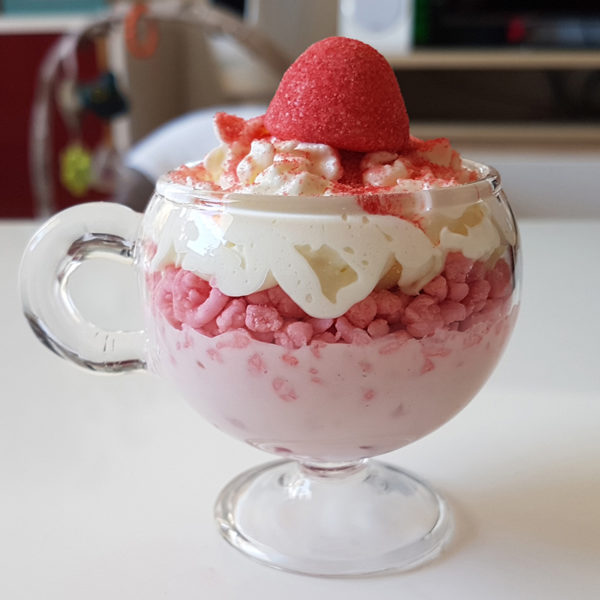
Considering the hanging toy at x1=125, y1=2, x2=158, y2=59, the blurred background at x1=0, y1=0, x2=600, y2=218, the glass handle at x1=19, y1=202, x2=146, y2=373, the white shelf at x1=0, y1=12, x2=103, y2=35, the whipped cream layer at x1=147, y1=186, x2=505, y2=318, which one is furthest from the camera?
the white shelf at x1=0, y1=12, x2=103, y2=35

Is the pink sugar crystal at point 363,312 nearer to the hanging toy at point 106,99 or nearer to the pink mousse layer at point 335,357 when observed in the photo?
the pink mousse layer at point 335,357

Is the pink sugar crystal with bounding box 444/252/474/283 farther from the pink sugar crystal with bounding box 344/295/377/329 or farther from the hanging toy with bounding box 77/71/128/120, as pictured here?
the hanging toy with bounding box 77/71/128/120

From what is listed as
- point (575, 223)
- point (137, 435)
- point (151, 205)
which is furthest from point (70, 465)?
point (575, 223)

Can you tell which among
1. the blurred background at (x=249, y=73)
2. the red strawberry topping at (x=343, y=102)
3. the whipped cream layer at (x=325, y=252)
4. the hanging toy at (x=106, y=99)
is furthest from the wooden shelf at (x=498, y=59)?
the whipped cream layer at (x=325, y=252)

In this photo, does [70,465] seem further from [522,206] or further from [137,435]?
[522,206]

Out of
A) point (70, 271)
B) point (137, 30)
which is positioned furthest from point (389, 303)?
point (137, 30)

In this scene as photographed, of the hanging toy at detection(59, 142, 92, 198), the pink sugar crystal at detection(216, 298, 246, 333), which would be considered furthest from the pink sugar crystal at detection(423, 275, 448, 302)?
the hanging toy at detection(59, 142, 92, 198)
